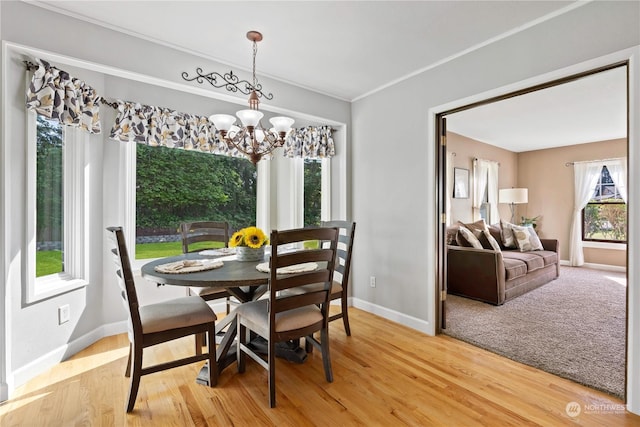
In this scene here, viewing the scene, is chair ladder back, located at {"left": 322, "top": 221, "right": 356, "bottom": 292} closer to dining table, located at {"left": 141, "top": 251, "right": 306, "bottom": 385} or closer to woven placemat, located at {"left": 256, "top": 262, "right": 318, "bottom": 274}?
woven placemat, located at {"left": 256, "top": 262, "right": 318, "bottom": 274}

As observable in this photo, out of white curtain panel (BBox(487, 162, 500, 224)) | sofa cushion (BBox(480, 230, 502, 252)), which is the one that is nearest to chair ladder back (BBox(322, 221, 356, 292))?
sofa cushion (BBox(480, 230, 502, 252))

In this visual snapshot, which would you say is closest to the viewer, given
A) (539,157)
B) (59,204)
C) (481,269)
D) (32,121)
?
(32,121)

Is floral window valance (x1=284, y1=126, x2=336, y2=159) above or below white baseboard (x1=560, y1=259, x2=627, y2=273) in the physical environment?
above

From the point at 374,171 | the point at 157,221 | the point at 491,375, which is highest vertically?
the point at 374,171

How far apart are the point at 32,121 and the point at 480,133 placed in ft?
19.7

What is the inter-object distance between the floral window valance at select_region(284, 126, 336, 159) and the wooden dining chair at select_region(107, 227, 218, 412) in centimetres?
A: 226

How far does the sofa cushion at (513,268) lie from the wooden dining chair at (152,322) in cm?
363

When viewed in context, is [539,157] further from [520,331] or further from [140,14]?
[140,14]

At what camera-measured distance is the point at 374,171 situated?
344 centimetres

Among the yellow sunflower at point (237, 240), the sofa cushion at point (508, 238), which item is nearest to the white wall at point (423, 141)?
the yellow sunflower at point (237, 240)

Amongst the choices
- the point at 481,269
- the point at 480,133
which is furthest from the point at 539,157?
the point at 481,269

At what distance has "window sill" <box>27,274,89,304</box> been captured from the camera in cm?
211

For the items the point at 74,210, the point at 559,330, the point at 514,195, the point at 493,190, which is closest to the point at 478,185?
the point at 493,190

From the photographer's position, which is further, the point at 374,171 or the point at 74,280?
the point at 374,171
